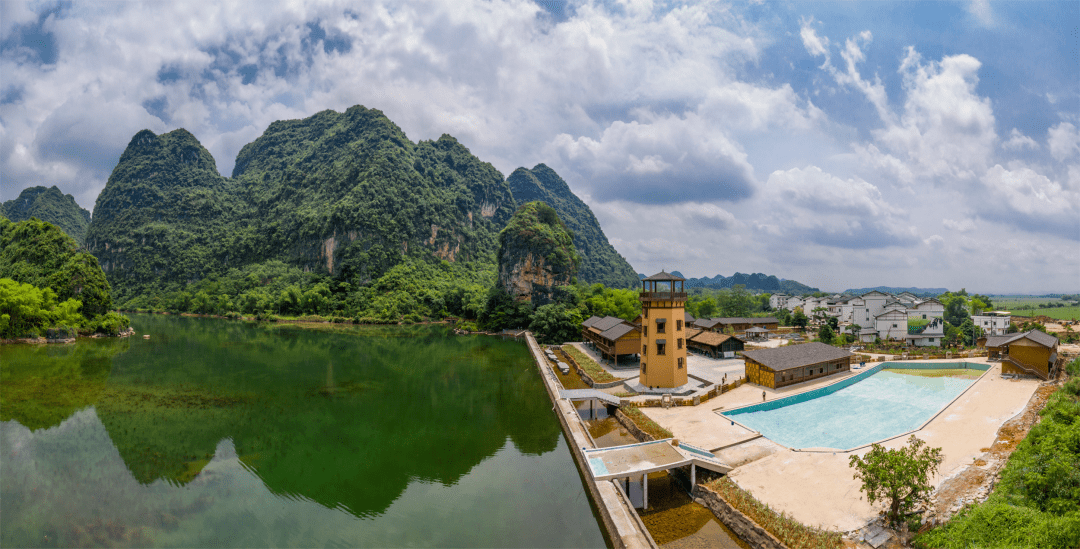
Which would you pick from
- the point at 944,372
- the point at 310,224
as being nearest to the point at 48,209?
the point at 310,224

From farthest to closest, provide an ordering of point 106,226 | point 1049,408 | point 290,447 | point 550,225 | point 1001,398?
point 106,226 → point 550,225 → point 1001,398 → point 290,447 → point 1049,408

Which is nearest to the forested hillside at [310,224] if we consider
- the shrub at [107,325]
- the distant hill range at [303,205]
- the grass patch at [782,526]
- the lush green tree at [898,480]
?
the distant hill range at [303,205]

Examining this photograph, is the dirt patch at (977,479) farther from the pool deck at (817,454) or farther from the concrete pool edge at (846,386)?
the concrete pool edge at (846,386)

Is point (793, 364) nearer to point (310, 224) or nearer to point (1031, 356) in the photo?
point (1031, 356)

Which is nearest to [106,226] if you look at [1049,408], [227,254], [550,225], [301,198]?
[227,254]

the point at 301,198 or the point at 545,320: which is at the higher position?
the point at 301,198

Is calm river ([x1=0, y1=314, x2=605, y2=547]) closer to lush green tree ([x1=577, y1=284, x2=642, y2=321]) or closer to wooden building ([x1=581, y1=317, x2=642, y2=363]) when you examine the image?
wooden building ([x1=581, y1=317, x2=642, y2=363])

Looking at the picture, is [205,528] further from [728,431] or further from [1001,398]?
[1001,398]
